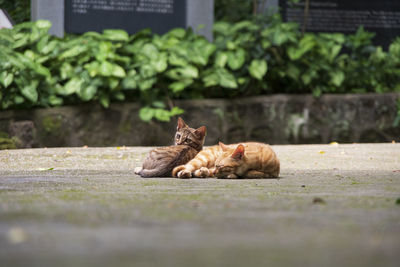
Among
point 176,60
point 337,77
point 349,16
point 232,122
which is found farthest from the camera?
point 349,16

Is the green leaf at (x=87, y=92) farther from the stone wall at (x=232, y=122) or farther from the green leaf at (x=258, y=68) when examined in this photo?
the green leaf at (x=258, y=68)

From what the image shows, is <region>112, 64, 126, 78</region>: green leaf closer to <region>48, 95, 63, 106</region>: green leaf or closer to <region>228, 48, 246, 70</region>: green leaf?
<region>48, 95, 63, 106</region>: green leaf

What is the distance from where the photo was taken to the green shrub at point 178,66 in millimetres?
8195

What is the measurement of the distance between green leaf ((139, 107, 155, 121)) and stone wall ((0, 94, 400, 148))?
163 mm

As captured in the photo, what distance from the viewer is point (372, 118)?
31.3 feet

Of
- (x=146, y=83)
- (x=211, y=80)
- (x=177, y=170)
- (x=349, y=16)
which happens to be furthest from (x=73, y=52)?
(x=349, y=16)

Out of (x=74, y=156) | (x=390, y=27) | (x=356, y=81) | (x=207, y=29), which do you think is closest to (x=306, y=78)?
(x=356, y=81)

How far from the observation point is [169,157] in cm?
434

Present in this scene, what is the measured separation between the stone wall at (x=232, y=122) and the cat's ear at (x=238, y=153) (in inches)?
176

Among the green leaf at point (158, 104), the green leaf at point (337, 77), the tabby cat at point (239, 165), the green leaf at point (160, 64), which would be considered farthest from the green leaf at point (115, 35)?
the tabby cat at point (239, 165)

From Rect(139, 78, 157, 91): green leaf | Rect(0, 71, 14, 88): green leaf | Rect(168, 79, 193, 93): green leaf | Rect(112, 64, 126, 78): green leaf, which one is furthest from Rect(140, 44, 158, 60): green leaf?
Rect(0, 71, 14, 88): green leaf

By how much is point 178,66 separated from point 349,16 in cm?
450

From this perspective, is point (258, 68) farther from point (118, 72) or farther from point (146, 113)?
point (118, 72)

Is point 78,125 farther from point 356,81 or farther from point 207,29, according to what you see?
point 356,81
